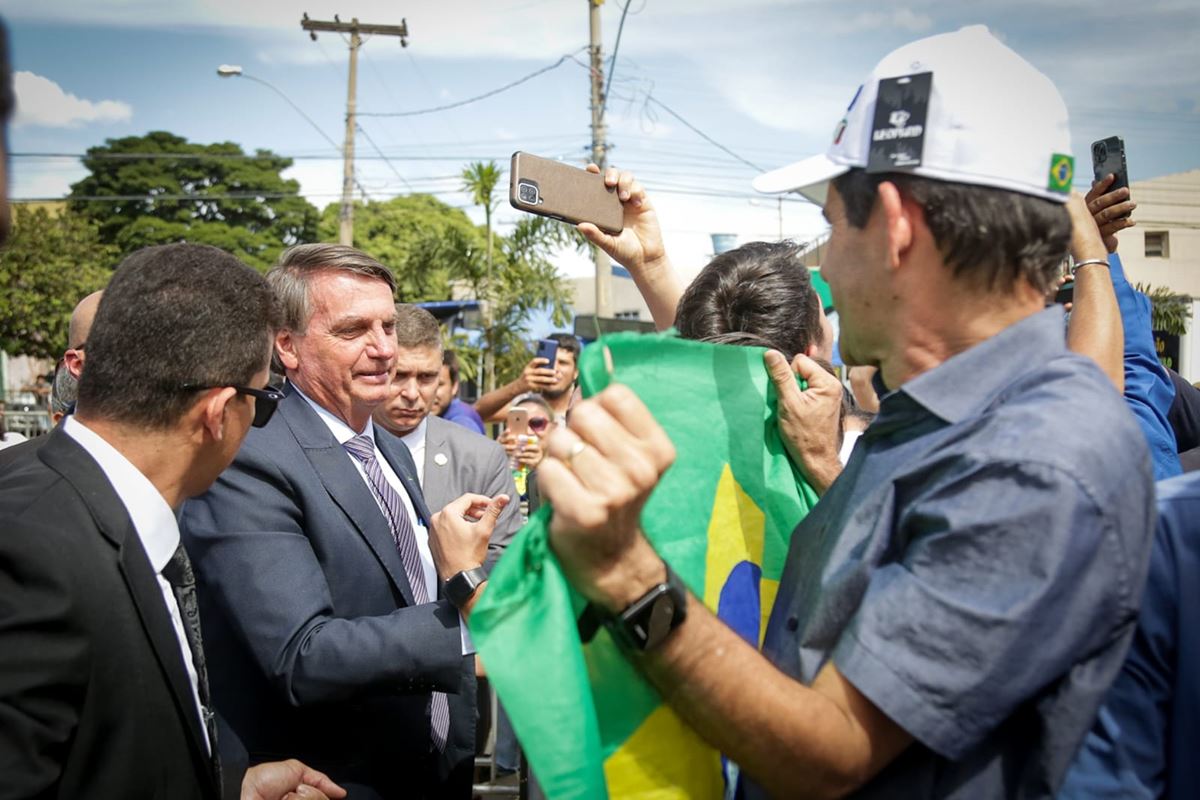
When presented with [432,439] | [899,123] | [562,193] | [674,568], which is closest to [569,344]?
[432,439]

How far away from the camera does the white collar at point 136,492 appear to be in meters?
1.92

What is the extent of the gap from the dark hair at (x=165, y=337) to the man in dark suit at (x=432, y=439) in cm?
215

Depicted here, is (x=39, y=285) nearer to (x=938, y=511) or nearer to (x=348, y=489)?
(x=348, y=489)

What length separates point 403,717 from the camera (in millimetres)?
2721

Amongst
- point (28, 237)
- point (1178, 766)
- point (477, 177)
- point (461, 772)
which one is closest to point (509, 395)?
point (461, 772)

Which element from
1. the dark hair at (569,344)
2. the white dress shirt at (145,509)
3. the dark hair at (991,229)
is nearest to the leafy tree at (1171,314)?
the dark hair at (569,344)

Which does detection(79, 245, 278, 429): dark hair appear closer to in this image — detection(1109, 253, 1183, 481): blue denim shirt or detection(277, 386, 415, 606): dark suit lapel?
detection(277, 386, 415, 606): dark suit lapel

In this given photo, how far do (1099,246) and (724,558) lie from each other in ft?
4.45

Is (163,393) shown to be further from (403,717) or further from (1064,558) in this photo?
(1064,558)

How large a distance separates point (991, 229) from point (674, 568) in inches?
30.5

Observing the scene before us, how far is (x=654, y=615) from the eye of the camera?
1.23m

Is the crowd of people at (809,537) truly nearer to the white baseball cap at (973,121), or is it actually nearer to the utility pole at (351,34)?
the white baseball cap at (973,121)

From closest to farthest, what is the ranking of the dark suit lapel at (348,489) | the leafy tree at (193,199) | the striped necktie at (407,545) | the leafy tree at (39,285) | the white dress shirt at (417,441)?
1. the dark suit lapel at (348,489)
2. the striped necktie at (407,545)
3. the white dress shirt at (417,441)
4. the leafy tree at (39,285)
5. the leafy tree at (193,199)

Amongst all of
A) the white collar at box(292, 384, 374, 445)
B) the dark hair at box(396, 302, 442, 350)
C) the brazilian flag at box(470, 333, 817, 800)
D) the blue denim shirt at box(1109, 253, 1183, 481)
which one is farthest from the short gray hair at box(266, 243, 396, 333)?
the blue denim shirt at box(1109, 253, 1183, 481)
